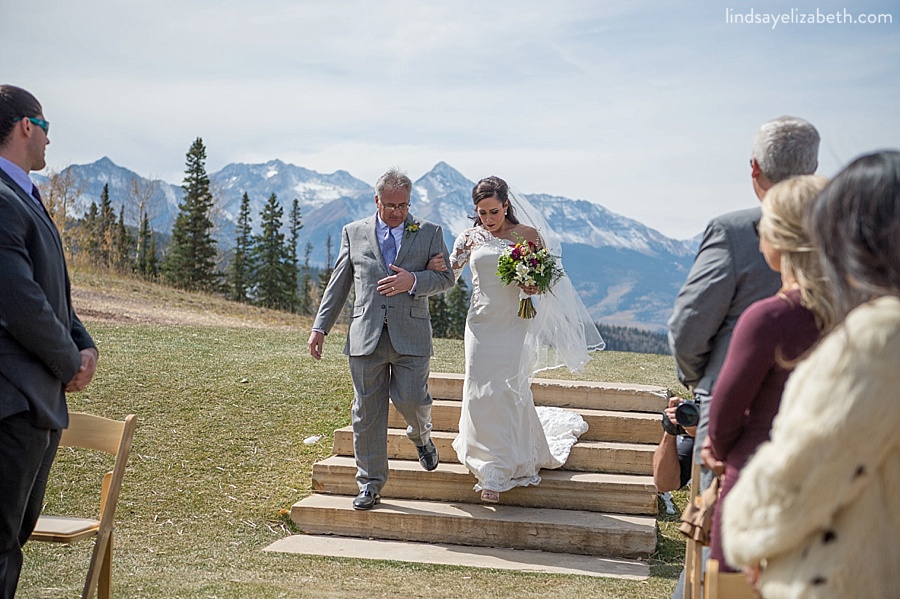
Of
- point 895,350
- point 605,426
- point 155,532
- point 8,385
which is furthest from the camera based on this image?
point 605,426

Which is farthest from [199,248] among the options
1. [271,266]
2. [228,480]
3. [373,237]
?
[373,237]

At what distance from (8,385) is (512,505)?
4403 mm

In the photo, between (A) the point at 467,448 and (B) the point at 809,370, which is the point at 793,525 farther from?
(A) the point at 467,448

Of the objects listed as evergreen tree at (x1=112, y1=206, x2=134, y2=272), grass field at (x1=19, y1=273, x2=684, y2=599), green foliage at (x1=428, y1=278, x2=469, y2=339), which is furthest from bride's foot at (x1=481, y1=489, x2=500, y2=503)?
green foliage at (x1=428, y1=278, x2=469, y2=339)

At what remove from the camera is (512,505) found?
7.36 metres

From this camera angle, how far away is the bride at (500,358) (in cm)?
713

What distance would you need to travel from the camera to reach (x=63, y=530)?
443 centimetres

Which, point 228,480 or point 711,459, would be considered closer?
point 711,459

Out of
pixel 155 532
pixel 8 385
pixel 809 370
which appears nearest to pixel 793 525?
pixel 809 370

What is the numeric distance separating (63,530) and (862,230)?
386 cm

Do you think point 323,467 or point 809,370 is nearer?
point 809,370

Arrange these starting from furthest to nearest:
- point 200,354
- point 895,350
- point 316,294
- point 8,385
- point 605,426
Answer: point 316,294, point 200,354, point 605,426, point 8,385, point 895,350

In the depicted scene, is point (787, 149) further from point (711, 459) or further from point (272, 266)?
point (272, 266)

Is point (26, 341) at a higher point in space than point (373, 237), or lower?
lower
